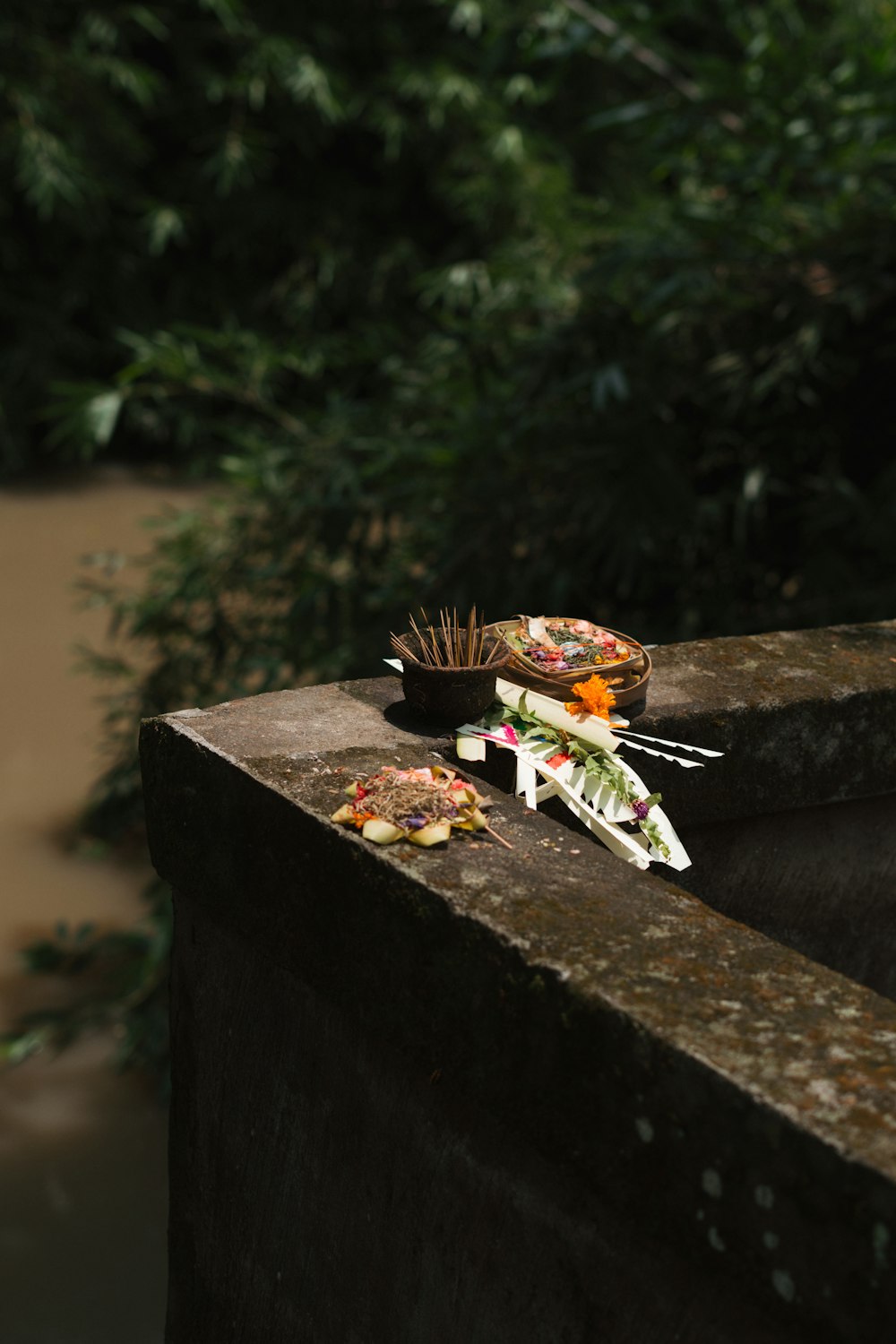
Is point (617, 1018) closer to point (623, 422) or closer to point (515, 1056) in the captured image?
point (515, 1056)

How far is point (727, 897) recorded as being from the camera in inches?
75.8

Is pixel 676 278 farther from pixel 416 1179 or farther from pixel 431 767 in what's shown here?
pixel 416 1179

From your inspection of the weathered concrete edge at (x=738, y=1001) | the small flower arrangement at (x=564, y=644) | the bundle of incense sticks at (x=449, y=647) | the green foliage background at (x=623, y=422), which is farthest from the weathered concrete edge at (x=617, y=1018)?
the green foliage background at (x=623, y=422)

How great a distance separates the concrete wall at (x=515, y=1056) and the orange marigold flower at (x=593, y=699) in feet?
0.30

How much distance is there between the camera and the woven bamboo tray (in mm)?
1753

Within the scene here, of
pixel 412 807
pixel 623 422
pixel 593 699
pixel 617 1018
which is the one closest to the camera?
pixel 617 1018

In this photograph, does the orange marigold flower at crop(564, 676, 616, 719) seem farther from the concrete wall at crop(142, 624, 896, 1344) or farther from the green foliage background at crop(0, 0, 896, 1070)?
the green foliage background at crop(0, 0, 896, 1070)

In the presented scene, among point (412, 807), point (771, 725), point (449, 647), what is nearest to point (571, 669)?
point (449, 647)

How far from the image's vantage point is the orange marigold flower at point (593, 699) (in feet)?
5.55

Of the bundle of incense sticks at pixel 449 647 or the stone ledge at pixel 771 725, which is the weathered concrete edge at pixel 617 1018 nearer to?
the bundle of incense sticks at pixel 449 647

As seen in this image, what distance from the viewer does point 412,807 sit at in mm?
1464

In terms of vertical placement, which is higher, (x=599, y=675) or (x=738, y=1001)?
(x=599, y=675)

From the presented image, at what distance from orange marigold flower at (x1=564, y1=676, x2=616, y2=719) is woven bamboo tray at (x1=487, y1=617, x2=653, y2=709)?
34 mm

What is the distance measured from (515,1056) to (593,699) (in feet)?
1.72
